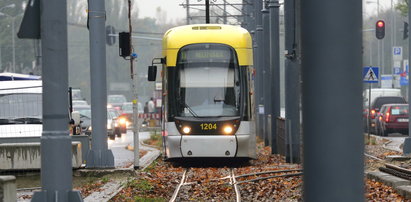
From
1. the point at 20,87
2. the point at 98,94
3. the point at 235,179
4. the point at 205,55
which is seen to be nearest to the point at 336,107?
the point at 235,179

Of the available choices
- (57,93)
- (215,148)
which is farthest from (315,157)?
(215,148)

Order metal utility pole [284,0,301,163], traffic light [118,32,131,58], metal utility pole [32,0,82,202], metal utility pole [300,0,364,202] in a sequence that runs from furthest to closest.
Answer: metal utility pole [284,0,301,163]
traffic light [118,32,131,58]
metal utility pole [32,0,82,202]
metal utility pole [300,0,364,202]

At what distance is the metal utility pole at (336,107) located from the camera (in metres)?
3.12

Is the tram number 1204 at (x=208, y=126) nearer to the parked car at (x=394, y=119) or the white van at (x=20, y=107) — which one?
the white van at (x=20, y=107)

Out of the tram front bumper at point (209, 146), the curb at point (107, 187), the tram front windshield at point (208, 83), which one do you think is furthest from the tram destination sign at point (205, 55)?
the curb at point (107, 187)

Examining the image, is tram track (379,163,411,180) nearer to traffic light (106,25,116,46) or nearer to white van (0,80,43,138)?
white van (0,80,43,138)

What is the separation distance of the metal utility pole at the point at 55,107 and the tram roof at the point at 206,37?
547 inches

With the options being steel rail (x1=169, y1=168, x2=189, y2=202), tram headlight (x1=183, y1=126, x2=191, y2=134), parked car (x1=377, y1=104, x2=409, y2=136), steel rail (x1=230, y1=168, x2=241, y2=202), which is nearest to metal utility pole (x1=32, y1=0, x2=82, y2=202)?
steel rail (x1=169, y1=168, x2=189, y2=202)

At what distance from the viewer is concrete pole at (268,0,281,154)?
27.5 m

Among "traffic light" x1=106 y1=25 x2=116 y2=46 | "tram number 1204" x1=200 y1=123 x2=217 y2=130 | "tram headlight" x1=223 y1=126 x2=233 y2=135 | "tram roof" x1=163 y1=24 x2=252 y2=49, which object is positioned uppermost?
"traffic light" x1=106 y1=25 x2=116 y2=46

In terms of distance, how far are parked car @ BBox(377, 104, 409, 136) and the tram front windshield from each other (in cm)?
2115

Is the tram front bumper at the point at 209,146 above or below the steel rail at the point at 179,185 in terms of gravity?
above

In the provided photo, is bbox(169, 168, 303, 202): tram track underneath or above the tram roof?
underneath

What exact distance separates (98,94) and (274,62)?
11675mm
